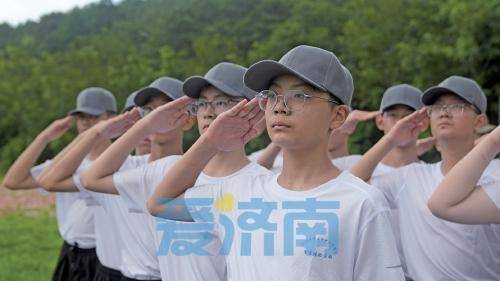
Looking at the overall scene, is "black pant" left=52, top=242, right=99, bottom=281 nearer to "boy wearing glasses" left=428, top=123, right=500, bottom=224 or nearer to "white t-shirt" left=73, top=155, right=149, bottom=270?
"white t-shirt" left=73, top=155, right=149, bottom=270

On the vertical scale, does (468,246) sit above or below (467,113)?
below

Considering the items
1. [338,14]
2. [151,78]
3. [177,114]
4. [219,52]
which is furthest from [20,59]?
[177,114]

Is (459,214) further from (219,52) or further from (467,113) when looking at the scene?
(219,52)

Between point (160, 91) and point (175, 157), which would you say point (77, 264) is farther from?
point (175, 157)

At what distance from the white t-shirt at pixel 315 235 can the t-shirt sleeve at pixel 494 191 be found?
2.45 ft

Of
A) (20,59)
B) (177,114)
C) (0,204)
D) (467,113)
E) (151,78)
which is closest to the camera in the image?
(177,114)

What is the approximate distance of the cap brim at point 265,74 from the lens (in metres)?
2.45

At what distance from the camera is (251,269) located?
249 centimetres

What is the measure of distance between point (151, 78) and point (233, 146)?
25.9m

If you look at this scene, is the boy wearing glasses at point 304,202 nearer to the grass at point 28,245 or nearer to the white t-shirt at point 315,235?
the white t-shirt at point 315,235

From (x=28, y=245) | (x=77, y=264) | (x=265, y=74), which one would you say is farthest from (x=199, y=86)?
(x=28, y=245)

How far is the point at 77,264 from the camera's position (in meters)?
5.53

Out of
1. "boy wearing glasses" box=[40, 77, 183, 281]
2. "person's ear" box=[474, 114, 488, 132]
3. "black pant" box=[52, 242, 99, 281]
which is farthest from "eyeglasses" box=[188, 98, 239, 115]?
"black pant" box=[52, 242, 99, 281]

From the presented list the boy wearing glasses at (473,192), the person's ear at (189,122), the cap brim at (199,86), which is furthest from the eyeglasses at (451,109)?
the person's ear at (189,122)
